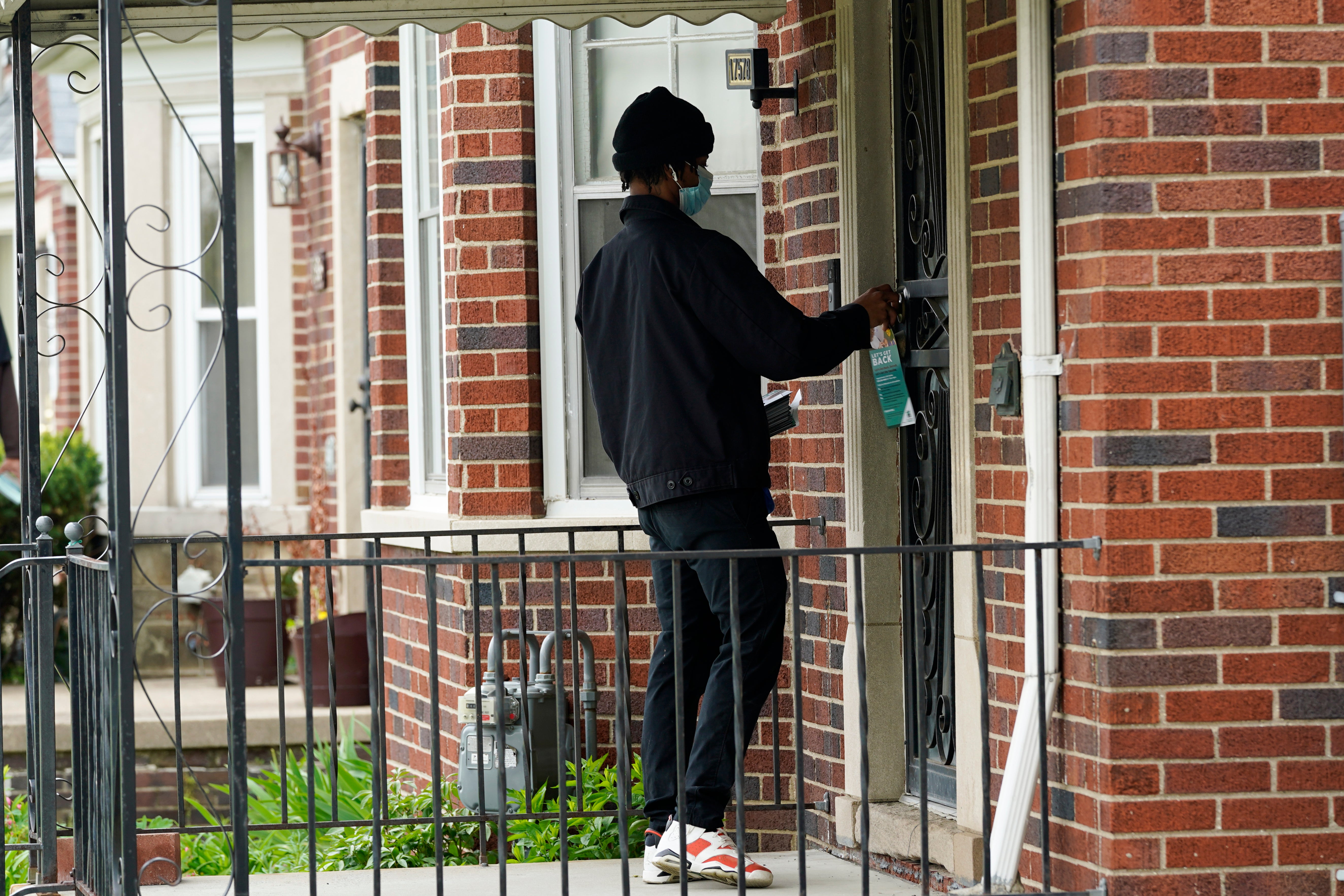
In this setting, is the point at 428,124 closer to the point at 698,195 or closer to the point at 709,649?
the point at 698,195

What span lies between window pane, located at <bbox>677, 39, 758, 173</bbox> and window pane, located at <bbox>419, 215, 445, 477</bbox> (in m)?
1.45

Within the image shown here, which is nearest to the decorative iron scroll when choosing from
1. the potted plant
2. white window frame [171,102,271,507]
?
the potted plant

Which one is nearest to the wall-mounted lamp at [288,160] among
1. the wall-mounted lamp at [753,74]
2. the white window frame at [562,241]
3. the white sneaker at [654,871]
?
the white window frame at [562,241]

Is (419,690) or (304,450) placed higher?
(304,450)

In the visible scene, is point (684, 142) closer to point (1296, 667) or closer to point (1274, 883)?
point (1296, 667)

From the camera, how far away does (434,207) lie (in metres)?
7.21

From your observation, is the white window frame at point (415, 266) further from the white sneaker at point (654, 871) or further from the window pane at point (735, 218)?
the white sneaker at point (654, 871)

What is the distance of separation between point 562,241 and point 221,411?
605cm

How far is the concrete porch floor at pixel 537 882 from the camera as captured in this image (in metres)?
4.89

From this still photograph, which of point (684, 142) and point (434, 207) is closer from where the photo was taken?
point (684, 142)

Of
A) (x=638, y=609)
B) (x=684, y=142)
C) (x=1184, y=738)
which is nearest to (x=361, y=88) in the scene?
(x=638, y=609)

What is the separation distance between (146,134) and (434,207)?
483 centimetres

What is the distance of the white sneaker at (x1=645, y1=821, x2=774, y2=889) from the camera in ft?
15.3

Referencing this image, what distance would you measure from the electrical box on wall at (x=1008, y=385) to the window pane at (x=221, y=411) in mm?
7595
